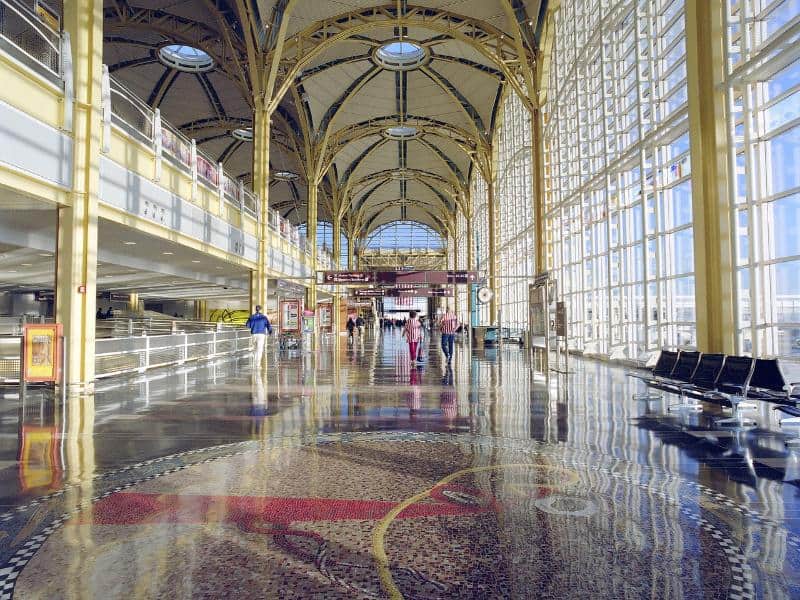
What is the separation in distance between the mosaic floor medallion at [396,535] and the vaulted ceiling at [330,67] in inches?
951

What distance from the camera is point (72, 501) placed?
425 centimetres

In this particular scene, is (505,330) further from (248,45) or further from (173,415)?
(173,415)

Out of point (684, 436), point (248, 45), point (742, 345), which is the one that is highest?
point (248, 45)

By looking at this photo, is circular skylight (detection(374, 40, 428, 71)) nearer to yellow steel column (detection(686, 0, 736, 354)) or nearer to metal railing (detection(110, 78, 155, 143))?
metal railing (detection(110, 78, 155, 143))

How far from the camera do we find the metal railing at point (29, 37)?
920cm

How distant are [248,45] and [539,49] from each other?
1319 cm

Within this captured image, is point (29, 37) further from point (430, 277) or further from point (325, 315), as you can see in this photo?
point (325, 315)

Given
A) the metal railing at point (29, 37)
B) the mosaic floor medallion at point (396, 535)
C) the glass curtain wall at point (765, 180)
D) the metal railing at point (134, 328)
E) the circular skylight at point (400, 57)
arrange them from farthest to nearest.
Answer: the circular skylight at point (400, 57), the metal railing at point (134, 328), the glass curtain wall at point (765, 180), the metal railing at point (29, 37), the mosaic floor medallion at point (396, 535)

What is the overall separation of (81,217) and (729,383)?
11080 millimetres

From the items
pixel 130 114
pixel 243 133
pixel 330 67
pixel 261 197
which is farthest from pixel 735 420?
pixel 243 133

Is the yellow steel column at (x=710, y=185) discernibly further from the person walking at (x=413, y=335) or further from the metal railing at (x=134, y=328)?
the metal railing at (x=134, y=328)

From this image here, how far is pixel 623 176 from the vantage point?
17.8 m

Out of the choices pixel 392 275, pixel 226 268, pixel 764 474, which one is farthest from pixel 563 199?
pixel 764 474

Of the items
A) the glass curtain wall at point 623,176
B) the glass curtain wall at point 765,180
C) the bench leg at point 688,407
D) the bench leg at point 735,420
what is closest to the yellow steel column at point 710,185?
the glass curtain wall at point 765,180
